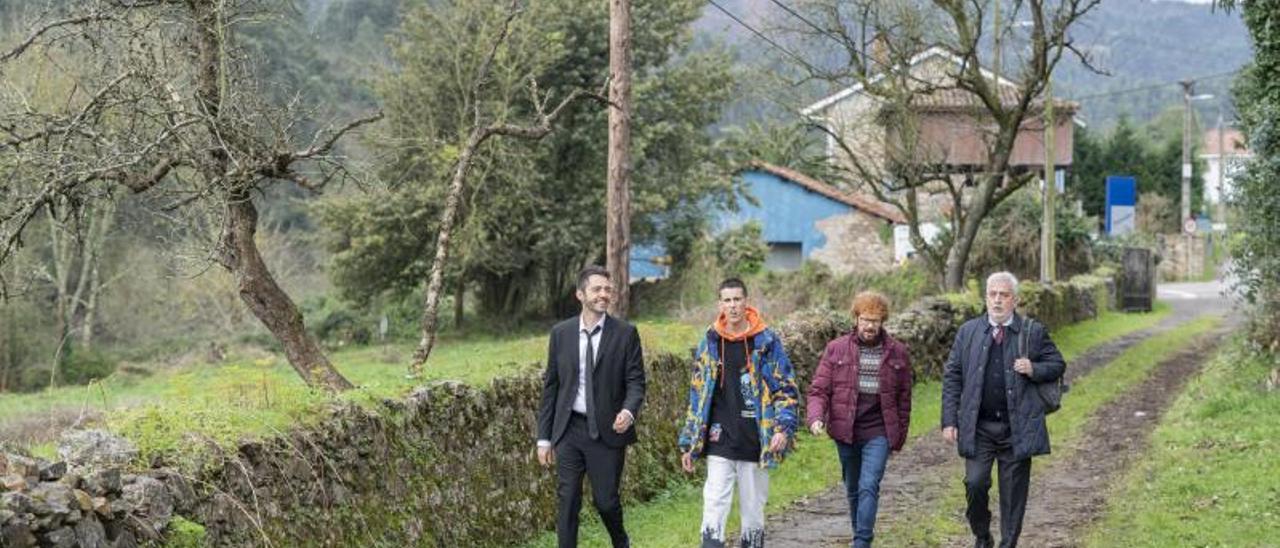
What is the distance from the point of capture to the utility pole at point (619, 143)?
13.5m

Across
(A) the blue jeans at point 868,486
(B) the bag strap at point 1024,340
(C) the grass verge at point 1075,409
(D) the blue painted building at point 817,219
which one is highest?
(D) the blue painted building at point 817,219

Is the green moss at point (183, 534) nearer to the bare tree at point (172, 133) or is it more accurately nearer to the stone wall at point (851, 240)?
the bare tree at point (172, 133)

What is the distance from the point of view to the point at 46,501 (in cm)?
549

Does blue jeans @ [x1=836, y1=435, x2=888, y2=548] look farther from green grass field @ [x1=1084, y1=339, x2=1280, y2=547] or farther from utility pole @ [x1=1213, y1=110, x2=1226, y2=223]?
utility pole @ [x1=1213, y1=110, x2=1226, y2=223]

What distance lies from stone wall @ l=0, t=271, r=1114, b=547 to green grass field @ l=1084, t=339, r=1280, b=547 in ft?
13.5

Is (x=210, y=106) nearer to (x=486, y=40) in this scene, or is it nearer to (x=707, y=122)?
(x=486, y=40)

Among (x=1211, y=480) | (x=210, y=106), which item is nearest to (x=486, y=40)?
(x=210, y=106)

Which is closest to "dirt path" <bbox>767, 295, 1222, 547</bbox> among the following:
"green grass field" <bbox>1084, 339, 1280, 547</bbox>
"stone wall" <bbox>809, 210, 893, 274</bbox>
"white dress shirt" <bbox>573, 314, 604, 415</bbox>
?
"green grass field" <bbox>1084, 339, 1280, 547</bbox>

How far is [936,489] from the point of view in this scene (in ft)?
38.5

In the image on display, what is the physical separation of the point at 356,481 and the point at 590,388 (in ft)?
5.17

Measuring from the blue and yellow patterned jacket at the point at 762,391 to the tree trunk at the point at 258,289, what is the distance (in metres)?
4.46

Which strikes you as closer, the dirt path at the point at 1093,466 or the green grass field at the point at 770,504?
the dirt path at the point at 1093,466

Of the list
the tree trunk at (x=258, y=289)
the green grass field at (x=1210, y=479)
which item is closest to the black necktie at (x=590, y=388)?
the green grass field at (x=1210, y=479)

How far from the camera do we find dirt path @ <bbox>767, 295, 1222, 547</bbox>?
9766 mm
